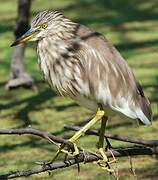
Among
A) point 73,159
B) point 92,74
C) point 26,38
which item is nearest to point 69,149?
point 73,159

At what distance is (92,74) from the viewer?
4043 millimetres

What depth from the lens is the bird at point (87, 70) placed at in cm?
396

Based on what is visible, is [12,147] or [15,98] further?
[15,98]

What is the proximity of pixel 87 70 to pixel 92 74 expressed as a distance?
4 centimetres

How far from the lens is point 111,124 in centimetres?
768

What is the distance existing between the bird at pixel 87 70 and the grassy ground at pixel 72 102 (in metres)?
2.21

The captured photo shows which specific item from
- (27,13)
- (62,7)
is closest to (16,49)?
(27,13)

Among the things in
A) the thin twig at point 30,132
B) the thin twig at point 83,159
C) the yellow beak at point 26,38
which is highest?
the yellow beak at point 26,38

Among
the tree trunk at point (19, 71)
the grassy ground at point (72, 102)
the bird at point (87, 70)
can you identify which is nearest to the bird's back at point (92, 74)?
the bird at point (87, 70)

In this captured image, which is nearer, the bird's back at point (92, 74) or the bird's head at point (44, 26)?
the bird's back at point (92, 74)

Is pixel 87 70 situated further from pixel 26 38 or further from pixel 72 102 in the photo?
pixel 72 102

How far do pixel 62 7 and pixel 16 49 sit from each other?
449 cm

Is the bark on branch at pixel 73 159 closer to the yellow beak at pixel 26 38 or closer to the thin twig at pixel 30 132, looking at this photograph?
the thin twig at pixel 30 132

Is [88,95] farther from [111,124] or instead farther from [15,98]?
[15,98]
